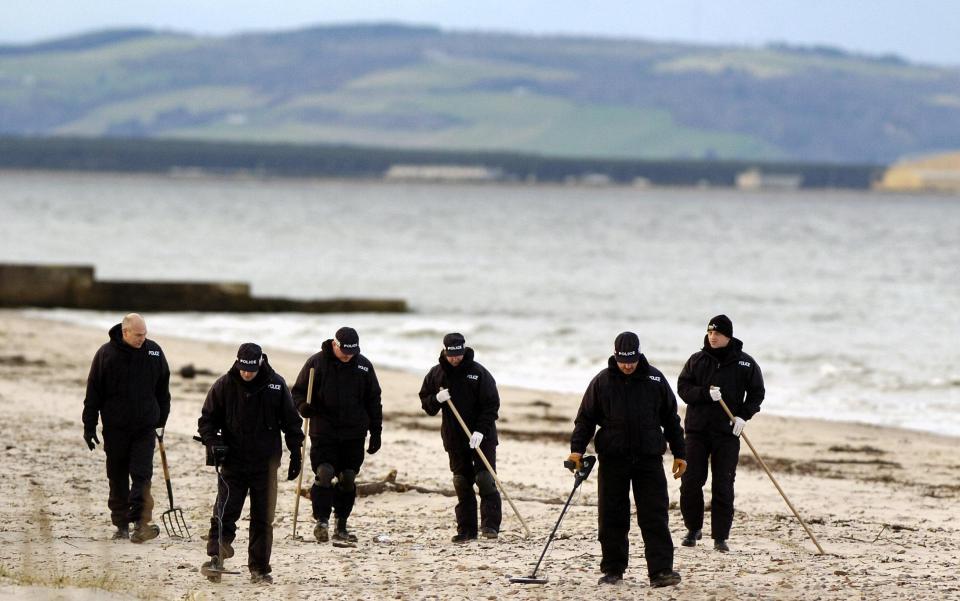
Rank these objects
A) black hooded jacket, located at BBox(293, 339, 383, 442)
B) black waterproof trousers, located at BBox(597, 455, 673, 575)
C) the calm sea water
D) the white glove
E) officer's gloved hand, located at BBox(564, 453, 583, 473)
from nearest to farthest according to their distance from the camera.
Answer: black waterproof trousers, located at BBox(597, 455, 673, 575)
officer's gloved hand, located at BBox(564, 453, 583, 473)
black hooded jacket, located at BBox(293, 339, 383, 442)
the white glove
the calm sea water

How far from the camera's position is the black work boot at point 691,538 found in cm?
1141

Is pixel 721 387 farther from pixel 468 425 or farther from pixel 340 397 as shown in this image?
pixel 340 397

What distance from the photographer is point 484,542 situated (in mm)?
11375

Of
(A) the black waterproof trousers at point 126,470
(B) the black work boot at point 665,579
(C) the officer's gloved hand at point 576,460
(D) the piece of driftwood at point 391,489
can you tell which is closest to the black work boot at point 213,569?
(A) the black waterproof trousers at point 126,470

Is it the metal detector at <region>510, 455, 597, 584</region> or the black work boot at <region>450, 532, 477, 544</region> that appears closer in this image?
the metal detector at <region>510, 455, 597, 584</region>

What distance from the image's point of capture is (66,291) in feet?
112

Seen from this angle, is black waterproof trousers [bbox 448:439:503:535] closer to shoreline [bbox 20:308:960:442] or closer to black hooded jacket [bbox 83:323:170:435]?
black hooded jacket [bbox 83:323:170:435]

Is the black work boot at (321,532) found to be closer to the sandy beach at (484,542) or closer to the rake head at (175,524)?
the sandy beach at (484,542)

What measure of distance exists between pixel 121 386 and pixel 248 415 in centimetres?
157

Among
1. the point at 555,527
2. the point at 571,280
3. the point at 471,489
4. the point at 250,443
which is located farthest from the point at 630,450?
the point at 571,280

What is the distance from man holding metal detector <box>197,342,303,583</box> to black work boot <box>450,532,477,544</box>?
173 cm

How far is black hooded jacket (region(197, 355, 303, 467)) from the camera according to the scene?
9.96 meters

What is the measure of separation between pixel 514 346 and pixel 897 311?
55.2 feet

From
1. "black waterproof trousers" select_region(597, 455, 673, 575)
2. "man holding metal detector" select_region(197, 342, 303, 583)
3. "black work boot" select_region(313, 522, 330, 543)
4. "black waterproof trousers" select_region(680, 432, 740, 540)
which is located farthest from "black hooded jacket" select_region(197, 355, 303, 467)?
"black waterproof trousers" select_region(680, 432, 740, 540)
